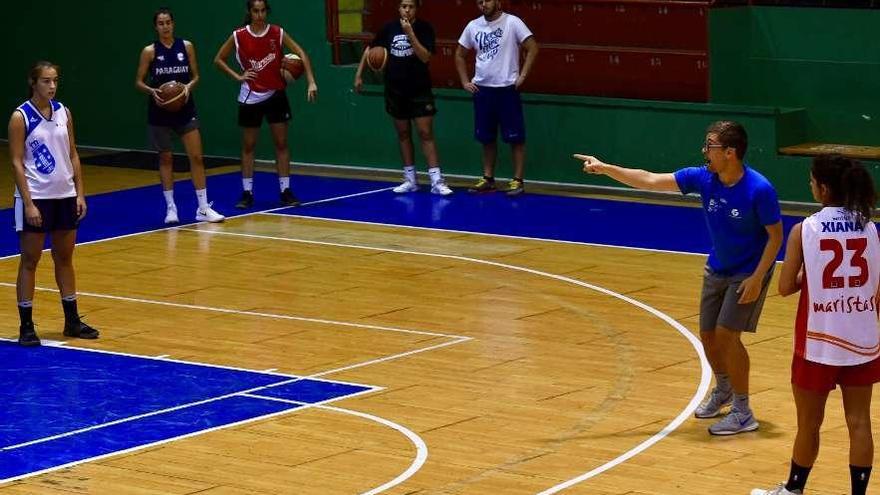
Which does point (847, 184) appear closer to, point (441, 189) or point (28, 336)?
point (28, 336)

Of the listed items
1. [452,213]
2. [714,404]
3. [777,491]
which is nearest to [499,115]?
[452,213]

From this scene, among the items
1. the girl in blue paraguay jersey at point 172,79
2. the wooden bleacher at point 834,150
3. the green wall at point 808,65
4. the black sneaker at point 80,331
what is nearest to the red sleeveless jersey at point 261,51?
the girl in blue paraguay jersey at point 172,79

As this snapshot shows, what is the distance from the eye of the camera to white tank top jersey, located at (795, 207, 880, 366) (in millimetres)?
8273

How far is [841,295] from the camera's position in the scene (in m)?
8.32

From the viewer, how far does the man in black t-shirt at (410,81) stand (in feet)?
62.6

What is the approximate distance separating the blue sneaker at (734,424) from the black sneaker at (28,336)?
505 cm

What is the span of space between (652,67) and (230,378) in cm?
921

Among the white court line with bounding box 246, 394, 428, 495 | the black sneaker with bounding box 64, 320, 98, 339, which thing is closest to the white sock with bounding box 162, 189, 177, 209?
the black sneaker with bounding box 64, 320, 98, 339

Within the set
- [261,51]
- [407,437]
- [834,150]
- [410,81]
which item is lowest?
[407,437]

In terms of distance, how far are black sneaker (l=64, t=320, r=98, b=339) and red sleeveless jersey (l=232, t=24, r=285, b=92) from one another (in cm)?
611

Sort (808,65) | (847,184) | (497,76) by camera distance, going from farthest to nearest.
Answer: (497,76) → (808,65) → (847,184)

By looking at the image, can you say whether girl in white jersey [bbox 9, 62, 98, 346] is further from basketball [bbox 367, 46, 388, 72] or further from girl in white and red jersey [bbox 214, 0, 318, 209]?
basketball [bbox 367, 46, 388, 72]

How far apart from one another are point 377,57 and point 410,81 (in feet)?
1.43

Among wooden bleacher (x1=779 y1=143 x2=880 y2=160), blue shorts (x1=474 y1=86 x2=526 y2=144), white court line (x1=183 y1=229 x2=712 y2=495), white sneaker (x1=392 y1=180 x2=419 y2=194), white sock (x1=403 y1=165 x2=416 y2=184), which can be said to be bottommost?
white court line (x1=183 y1=229 x2=712 y2=495)
